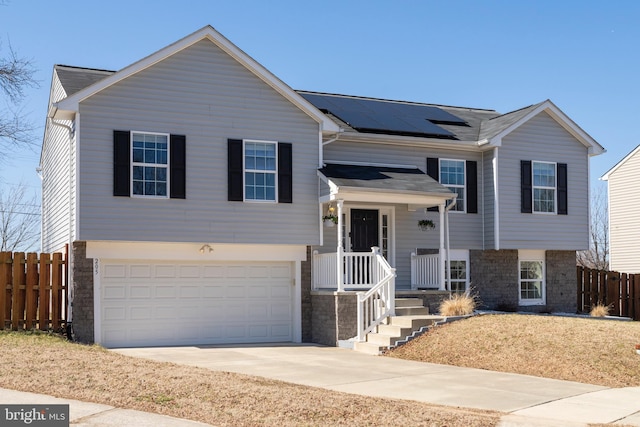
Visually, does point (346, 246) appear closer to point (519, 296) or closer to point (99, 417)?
point (519, 296)

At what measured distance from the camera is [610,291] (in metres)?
24.7

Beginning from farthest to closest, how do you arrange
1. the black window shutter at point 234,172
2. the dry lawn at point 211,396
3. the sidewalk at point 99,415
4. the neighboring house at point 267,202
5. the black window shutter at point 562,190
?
the black window shutter at point 562,190 < the black window shutter at point 234,172 < the neighboring house at point 267,202 < the dry lawn at point 211,396 < the sidewalk at point 99,415

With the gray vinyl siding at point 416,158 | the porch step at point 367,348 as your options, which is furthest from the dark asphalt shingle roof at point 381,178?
the porch step at point 367,348

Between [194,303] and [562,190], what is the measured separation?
11418 millimetres

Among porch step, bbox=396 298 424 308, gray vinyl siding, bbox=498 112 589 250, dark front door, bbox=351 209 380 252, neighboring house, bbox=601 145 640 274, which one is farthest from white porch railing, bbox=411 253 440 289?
neighboring house, bbox=601 145 640 274

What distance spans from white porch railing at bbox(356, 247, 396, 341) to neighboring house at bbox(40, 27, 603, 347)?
61 millimetres

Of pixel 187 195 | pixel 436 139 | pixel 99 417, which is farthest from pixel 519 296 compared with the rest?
pixel 99 417

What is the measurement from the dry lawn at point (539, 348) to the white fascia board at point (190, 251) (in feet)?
14.7

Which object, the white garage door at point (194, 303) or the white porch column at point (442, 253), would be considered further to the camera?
the white porch column at point (442, 253)

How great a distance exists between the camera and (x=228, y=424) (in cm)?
875

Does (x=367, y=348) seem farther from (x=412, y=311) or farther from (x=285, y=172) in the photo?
(x=285, y=172)

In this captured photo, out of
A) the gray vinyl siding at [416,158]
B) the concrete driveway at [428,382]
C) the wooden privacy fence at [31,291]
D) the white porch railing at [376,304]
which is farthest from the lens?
the gray vinyl siding at [416,158]

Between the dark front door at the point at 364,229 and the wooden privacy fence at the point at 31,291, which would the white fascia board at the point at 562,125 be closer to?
the dark front door at the point at 364,229

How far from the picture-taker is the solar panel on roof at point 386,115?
21.3 metres
